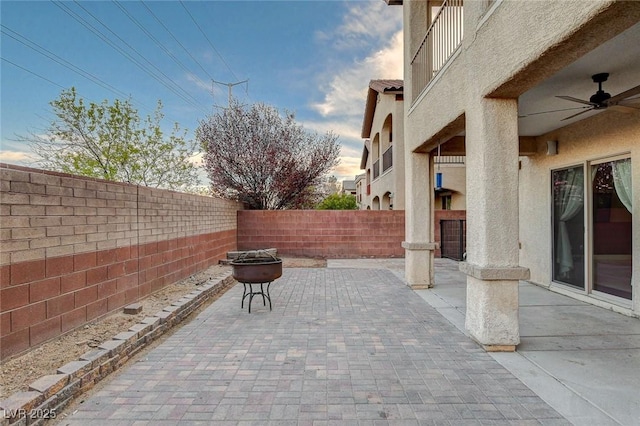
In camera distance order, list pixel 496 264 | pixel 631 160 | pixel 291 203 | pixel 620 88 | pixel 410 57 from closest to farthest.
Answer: pixel 496 264, pixel 620 88, pixel 631 160, pixel 410 57, pixel 291 203

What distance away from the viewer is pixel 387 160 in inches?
636

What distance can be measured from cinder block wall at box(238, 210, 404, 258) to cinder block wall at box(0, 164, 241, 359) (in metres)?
5.12

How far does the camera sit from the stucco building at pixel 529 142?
302 cm

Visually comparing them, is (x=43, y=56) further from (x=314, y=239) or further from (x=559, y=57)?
(x=559, y=57)

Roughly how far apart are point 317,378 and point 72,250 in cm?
319

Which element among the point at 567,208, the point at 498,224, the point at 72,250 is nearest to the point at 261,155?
the point at 72,250

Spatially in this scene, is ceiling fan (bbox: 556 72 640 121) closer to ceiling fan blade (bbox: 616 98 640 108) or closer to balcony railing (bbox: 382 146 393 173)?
ceiling fan blade (bbox: 616 98 640 108)

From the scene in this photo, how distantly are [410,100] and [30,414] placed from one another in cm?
709

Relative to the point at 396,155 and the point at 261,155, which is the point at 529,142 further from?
the point at 261,155

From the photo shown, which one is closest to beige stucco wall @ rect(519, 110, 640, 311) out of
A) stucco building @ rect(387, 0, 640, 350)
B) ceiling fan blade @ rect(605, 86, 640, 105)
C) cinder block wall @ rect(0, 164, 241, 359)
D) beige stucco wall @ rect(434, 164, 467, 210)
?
stucco building @ rect(387, 0, 640, 350)

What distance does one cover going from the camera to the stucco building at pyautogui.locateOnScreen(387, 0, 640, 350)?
3021 millimetres

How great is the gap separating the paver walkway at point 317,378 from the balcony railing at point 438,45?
398 centimetres

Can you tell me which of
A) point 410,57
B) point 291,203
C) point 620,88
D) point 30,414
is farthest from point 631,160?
point 291,203

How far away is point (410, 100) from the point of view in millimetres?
6945
